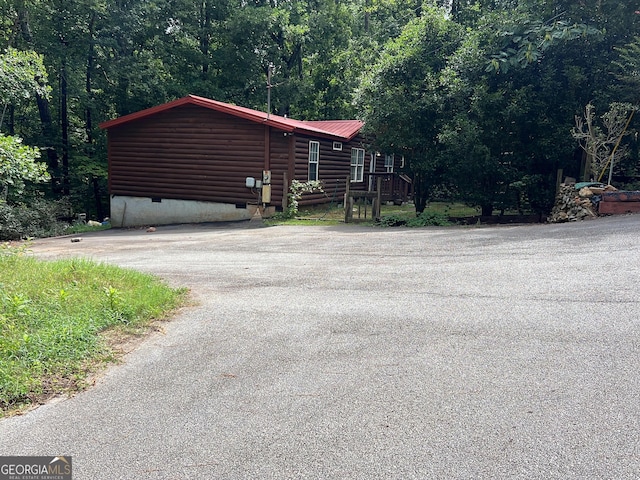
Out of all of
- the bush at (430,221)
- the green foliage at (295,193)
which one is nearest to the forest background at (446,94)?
the bush at (430,221)

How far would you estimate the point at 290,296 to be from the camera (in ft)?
18.9

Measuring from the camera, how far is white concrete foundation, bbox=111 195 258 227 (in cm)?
1681

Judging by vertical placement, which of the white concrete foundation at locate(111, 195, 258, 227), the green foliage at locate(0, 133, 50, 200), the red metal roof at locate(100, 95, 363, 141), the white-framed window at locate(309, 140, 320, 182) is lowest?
the white concrete foundation at locate(111, 195, 258, 227)

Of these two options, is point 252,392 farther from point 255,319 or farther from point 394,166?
point 394,166

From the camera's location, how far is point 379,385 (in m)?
3.40

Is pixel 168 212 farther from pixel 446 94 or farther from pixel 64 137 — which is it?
pixel 446 94

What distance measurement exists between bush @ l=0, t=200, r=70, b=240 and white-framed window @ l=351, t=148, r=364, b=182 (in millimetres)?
11323

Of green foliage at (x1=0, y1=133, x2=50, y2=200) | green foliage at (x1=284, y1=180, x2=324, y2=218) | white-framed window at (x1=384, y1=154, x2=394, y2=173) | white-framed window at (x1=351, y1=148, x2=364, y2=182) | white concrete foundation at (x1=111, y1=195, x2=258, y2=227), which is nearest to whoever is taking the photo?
green foliage at (x1=0, y1=133, x2=50, y2=200)

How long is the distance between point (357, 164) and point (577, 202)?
1101cm

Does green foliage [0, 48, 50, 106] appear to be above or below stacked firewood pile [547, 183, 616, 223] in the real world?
above

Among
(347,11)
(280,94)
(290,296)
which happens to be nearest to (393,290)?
(290,296)

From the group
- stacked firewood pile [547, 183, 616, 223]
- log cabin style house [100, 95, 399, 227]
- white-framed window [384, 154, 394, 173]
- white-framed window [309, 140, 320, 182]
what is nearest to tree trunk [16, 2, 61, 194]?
log cabin style house [100, 95, 399, 227]

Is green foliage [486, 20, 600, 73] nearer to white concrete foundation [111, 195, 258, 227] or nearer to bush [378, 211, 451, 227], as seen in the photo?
bush [378, 211, 451, 227]

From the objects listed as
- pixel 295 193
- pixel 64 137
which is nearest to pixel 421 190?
pixel 295 193
